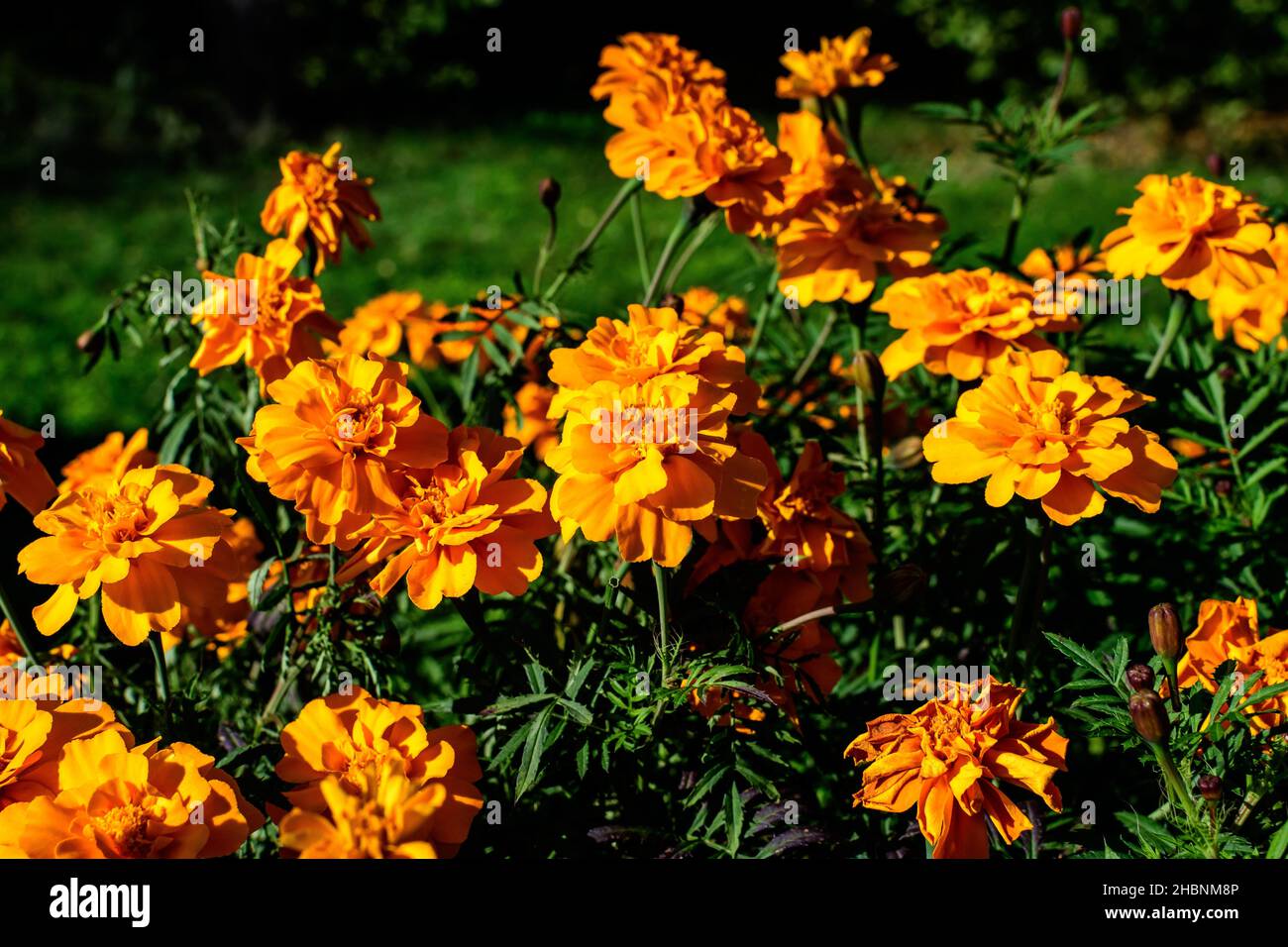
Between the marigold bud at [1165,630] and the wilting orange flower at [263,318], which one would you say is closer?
the marigold bud at [1165,630]

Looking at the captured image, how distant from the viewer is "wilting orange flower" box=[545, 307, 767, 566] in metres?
1.31

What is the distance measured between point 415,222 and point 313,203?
4970 millimetres

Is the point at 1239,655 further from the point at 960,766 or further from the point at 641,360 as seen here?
the point at 641,360

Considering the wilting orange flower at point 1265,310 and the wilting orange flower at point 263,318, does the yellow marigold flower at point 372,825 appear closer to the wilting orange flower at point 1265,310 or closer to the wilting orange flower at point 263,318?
the wilting orange flower at point 263,318

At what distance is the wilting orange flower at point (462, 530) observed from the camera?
1359 millimetres

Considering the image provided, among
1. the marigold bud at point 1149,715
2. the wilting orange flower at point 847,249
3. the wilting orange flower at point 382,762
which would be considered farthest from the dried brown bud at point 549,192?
the marigold bud at point 1149,715

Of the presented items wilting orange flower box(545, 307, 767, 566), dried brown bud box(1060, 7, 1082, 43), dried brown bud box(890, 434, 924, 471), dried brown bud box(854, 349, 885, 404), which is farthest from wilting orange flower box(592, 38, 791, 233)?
dried brown bud box(1060, 7, 1082, 43)

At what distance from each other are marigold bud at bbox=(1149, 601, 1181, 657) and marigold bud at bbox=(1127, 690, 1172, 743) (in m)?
0.14

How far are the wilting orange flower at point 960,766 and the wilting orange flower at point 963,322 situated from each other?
0.49 m

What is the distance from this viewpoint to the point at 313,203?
6.25ft

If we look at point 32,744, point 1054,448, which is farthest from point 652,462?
point 32,744

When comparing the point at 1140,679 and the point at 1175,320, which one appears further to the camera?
the point at 1175,320
